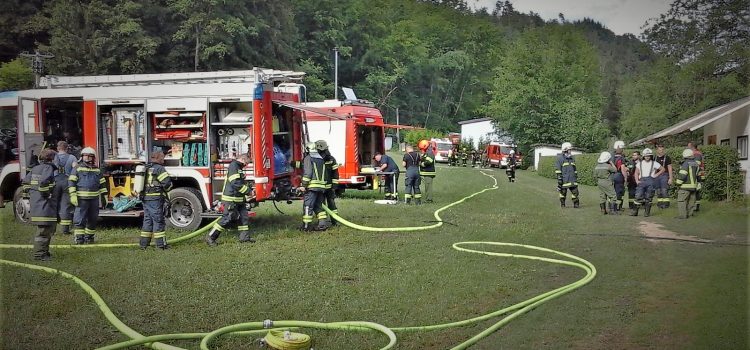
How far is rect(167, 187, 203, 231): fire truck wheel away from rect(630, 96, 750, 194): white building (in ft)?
44.1

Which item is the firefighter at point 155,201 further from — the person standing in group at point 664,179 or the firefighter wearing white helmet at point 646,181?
the person standing in group at point 664,179

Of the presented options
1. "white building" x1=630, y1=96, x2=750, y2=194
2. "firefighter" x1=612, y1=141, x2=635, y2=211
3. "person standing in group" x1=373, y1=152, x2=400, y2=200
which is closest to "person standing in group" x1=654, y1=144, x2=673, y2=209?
"firefighter" x1=612, y1=141, x2=635, y2=211

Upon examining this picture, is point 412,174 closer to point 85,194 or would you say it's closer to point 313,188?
point 313,188

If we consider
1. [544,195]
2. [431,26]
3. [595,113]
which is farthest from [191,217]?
[431,26]

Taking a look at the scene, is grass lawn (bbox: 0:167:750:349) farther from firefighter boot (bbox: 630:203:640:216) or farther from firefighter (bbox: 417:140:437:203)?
firefighter (bbox: 417:140:437:203)

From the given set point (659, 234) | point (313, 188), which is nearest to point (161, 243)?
point (313, 188)

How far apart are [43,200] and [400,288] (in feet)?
17.4

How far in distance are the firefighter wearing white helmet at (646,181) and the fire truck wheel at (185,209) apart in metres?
9.72

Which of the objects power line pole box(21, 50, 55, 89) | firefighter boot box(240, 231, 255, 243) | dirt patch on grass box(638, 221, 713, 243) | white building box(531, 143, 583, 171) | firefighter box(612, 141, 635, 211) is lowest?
dirt patch on grass box(638, 221, 713, 243)

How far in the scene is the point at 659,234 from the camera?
36.1ft

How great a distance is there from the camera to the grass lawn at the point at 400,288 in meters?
5.48

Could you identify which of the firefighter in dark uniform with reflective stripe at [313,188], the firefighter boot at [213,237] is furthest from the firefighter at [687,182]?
the firefighter boot at [213,237]

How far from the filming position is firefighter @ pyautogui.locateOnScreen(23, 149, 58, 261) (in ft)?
28.2

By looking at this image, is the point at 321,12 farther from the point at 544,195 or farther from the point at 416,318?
the point at 416,318
